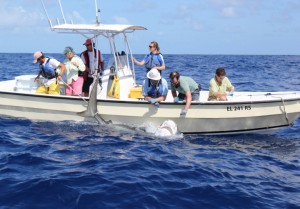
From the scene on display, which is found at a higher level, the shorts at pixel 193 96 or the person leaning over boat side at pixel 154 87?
the person leaning over boat side at pixel 154 87

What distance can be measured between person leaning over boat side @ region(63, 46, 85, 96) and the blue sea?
3.23 ft

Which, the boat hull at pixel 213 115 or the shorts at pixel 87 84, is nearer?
the boat hull at pixel 213 115

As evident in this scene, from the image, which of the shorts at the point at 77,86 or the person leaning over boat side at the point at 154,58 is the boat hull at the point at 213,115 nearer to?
the shorts at the point at 77,86

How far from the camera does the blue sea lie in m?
6.11

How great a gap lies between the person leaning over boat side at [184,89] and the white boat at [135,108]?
0.81 feet

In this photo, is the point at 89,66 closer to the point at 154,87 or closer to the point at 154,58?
the point at 154,58

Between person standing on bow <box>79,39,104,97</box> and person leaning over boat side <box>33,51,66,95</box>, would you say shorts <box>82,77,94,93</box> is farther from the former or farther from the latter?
person leaning over boat side <box>33,51,66,95</box>

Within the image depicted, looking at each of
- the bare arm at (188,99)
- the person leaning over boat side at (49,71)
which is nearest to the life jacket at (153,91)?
the bare arm at (188,99)

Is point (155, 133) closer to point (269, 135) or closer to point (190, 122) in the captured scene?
point (190, 122)

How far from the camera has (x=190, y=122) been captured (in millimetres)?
10680

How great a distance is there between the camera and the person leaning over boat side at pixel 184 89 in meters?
10.2

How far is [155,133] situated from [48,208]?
5.03 metres

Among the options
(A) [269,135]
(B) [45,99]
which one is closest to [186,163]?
(A) [269,135]

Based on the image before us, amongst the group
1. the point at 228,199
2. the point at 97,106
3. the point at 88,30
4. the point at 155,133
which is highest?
the point at 88,30
